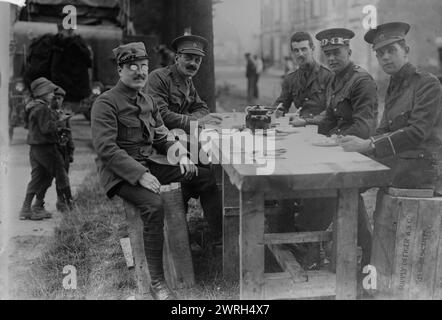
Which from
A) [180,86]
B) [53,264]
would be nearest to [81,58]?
[180,86]

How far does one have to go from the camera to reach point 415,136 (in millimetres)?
3439

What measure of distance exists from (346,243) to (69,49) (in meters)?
7.16

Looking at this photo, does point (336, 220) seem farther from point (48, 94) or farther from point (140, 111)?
point (48, 94)

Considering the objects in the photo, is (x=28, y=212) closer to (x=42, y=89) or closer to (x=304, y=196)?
(x=42, y=89)

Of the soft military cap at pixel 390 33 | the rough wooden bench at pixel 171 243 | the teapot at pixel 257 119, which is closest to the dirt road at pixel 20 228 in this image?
the rough wooden bench at pixel 171 243

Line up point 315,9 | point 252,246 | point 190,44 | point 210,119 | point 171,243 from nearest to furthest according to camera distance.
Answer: point 252,246 → point 171,243 → point 190,44 → point 210,119 → point 315,9

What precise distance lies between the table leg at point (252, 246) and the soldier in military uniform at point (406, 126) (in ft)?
2.62

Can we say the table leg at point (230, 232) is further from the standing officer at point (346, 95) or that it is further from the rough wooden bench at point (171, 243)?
the standing officer at point (346, 95)

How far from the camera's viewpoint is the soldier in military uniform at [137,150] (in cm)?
350

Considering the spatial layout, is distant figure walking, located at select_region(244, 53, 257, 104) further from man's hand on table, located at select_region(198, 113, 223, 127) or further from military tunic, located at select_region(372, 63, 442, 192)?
military tunic, located at select_region(372, 63, 442, 192)

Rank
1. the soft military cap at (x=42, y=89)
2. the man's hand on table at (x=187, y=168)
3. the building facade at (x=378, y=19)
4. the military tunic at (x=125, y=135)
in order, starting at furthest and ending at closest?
the building facade at (x=378, y=19) < the soft military cap at (x=42, y=89) < the man's hand on table at (x=187, y=168) < the military tunic at (x=125, y=135)

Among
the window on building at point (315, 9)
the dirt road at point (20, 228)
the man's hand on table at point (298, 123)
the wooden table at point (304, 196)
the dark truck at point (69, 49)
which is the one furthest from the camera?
the window on building at point (315, 9)

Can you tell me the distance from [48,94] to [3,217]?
1524 millimetres

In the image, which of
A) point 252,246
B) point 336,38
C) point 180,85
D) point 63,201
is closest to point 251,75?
point 63,201
